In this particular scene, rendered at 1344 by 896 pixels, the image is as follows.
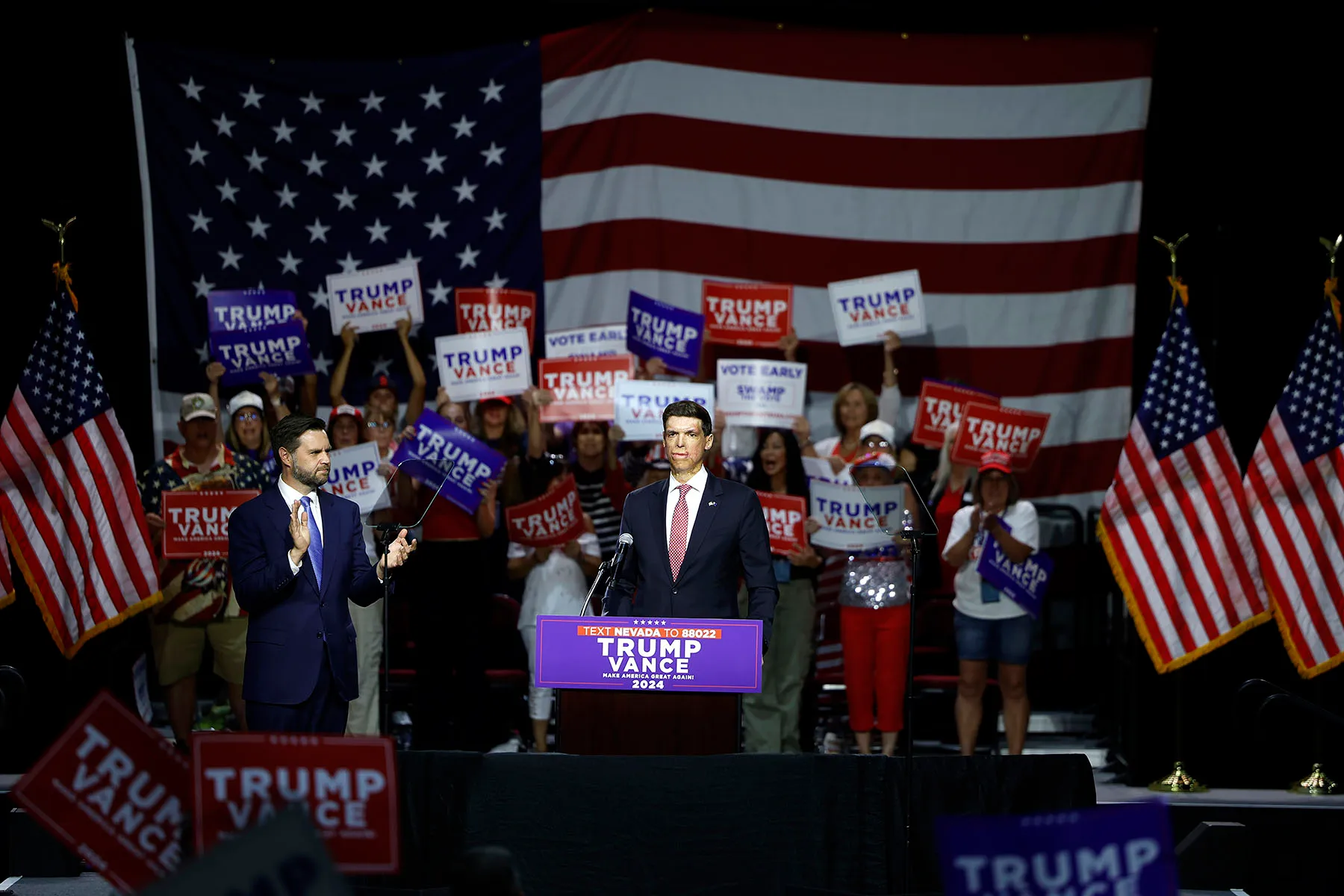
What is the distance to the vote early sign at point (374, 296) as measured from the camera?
26.7 ft

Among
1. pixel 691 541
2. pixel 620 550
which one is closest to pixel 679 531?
pixel 691 541

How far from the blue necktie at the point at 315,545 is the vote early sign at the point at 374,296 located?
3.65m

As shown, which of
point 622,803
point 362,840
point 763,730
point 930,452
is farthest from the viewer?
point 930,452

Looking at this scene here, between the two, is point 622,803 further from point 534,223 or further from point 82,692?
point 534,223

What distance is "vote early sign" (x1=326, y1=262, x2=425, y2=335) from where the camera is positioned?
812 centimetres

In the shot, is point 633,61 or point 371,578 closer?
point 371,578

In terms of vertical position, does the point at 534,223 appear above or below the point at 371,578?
above

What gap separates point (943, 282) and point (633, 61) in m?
2.27

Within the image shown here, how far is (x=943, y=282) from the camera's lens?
341 inches

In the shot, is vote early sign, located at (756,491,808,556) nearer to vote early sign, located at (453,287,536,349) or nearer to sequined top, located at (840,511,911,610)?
sequined top, located at (840,511,911,610)

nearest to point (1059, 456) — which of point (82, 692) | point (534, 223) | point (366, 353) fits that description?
point (534, 223)

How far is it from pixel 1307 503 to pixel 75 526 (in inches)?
226

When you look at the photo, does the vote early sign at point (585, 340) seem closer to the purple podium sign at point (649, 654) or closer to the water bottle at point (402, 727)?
the water bottle at point (402, 727)

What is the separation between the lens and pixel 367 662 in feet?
23.0
